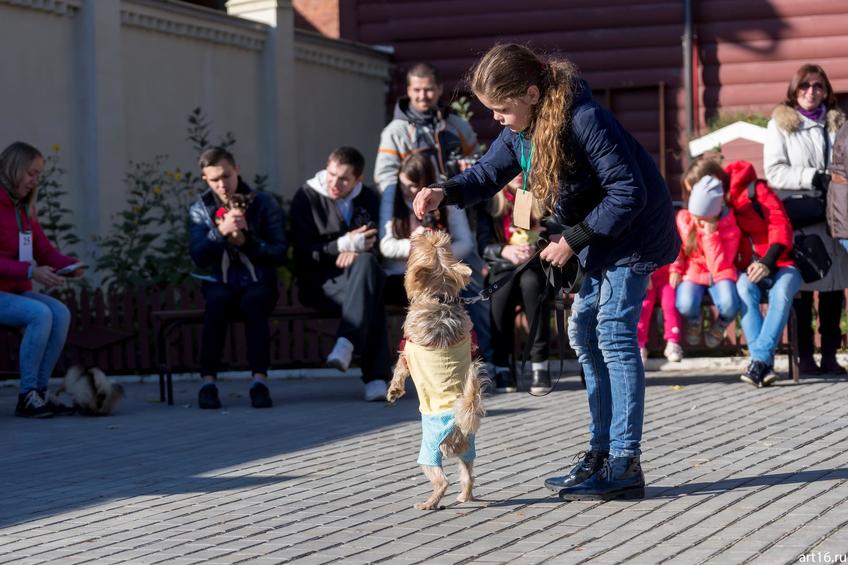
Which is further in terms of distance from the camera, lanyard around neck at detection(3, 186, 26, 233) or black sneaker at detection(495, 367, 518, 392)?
black sneaker at detection(495, 367, 518, 392)

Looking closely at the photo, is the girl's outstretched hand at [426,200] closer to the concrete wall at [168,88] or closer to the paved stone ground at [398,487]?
the paved stone ground at [398,487]

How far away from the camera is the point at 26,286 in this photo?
9.92 meters

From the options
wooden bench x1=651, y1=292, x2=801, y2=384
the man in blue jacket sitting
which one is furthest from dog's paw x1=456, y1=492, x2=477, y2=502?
wooden bench x1=651, y1=292, x2=801, y2=384

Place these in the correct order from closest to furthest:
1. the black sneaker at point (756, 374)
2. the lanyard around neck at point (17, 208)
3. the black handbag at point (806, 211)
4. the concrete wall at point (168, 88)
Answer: the lanyard around neck at point (17, 208) → the black sneaker at point (756, 374) → the black handbag at point (806, 211) → the concrete wall at point (168, 88)

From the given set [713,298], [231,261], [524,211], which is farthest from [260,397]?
[524,211]

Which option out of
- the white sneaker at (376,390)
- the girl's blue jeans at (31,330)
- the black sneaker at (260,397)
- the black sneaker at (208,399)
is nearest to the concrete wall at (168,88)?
the girl's blue jeans at (31,330)

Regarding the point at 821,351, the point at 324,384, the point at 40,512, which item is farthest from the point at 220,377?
the point at 40,512

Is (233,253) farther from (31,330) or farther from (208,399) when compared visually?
(31,330)

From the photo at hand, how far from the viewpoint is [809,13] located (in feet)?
60.4

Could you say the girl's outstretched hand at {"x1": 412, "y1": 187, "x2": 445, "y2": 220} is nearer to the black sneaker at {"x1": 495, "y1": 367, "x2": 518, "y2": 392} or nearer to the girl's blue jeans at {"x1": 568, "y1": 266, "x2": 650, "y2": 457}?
the girl's blue jeans at {"x1": 568, "y1": 266, "x2": 650, "y2": 457}

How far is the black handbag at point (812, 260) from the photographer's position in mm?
10461

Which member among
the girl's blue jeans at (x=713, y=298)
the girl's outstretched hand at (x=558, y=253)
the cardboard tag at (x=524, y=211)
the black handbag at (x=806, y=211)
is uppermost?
the black handbag at (x=806, y=211)

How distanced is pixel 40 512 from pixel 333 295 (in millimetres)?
4248

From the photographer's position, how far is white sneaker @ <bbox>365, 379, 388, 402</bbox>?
9961 millimetres
